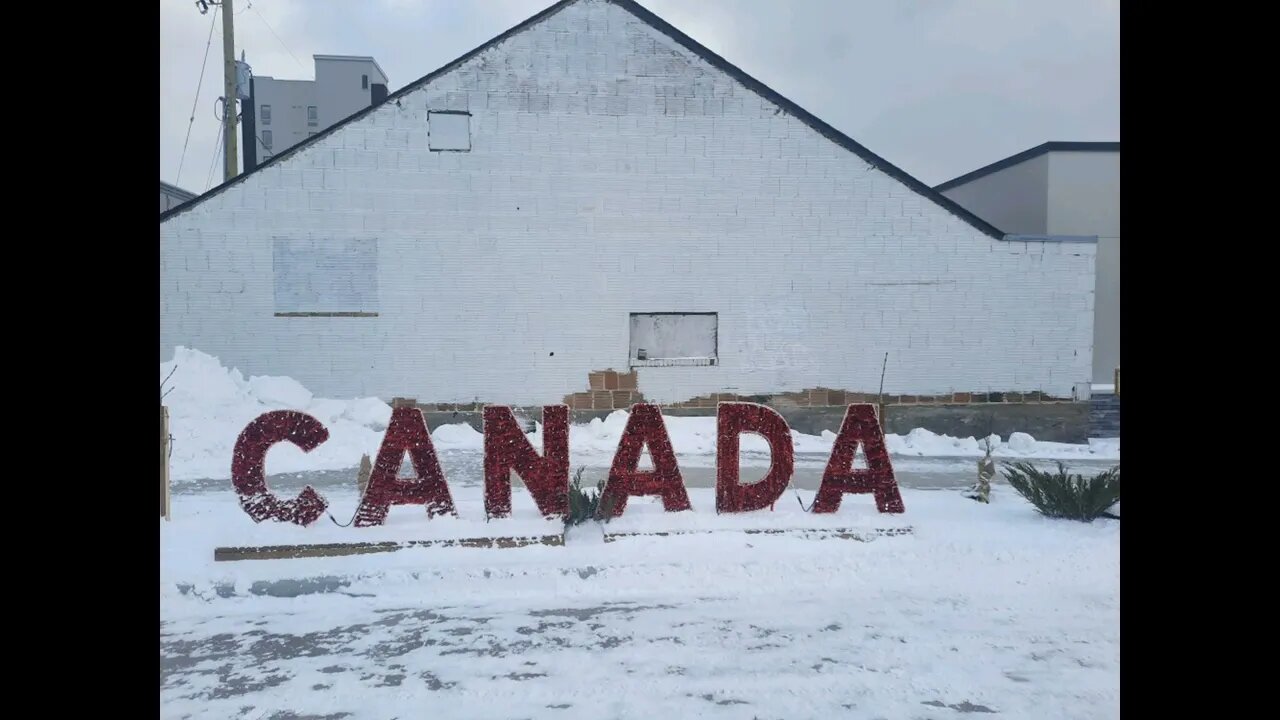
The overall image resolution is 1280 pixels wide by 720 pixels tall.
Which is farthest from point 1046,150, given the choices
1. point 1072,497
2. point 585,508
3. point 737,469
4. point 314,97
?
point 314,97

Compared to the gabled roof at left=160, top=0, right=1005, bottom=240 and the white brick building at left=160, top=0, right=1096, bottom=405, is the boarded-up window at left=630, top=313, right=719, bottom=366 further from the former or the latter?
the gabled roof at left=160, top=0, right=1005, bottom=240

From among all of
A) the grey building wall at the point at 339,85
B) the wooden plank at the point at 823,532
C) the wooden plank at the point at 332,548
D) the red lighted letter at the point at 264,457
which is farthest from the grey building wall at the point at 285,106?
the wooden plank at the point at 823,532

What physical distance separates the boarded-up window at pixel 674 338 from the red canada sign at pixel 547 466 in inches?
266

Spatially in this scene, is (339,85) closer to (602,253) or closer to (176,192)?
(176,192)

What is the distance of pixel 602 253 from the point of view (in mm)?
15562

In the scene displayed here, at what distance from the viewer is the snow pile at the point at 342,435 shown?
1348 cm

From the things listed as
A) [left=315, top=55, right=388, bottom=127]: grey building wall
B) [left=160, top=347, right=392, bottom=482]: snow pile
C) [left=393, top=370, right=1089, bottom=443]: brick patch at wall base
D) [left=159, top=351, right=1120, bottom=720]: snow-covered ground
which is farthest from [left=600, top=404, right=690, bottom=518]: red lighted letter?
[left=315, top=55, right=388, bottom=127]: grey building wall

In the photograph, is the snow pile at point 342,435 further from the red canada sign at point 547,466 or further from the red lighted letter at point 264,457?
the red lighted letter at point 264,457

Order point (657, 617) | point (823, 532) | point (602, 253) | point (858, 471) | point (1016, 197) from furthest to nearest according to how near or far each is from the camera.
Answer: point (1016, 197), point (602, 253), point (858, 471), point (823, 532), point (657, 617)

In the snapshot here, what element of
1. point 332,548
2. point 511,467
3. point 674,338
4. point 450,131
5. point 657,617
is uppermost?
point 450,131

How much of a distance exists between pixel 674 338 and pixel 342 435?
255 inches

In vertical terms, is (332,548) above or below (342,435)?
below

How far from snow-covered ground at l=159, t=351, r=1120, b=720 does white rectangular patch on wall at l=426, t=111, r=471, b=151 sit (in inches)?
306
